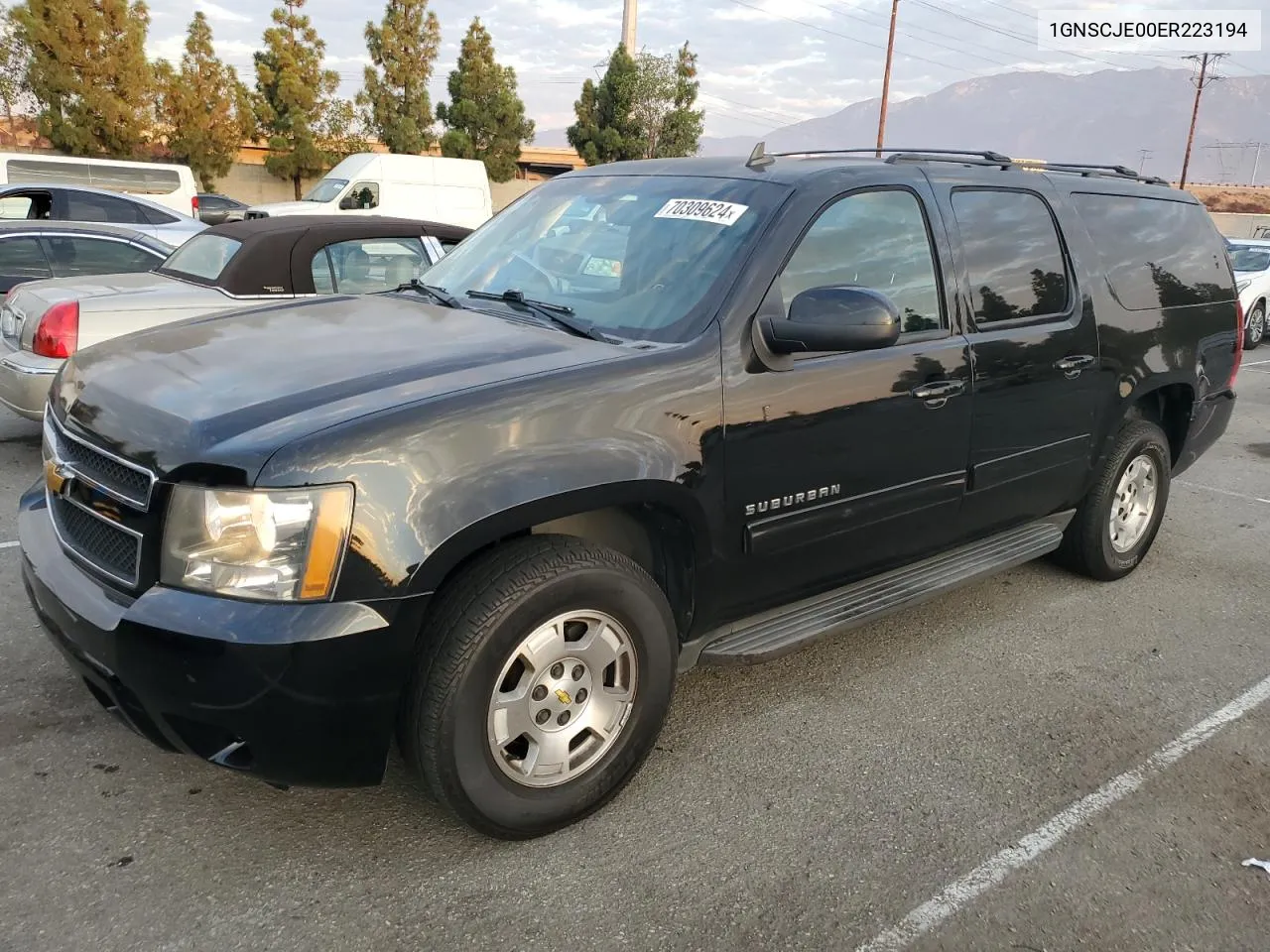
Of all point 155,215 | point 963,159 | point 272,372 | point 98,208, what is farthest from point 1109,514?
point 98,208

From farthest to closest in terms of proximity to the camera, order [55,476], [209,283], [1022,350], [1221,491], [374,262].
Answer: [374,262], [1221,491], [209,283], [1022,350], [55,476]

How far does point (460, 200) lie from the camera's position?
18.5 m

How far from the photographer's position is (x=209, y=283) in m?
6.59

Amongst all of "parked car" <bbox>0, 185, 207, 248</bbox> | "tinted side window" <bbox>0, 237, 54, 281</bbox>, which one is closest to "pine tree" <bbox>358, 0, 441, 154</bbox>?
"parked car" <bbox>0, 185, 207, 248</bbox>

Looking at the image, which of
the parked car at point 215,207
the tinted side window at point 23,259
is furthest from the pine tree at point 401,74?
the tinted side window at point 23,259

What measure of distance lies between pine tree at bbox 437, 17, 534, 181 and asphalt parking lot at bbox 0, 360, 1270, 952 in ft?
116

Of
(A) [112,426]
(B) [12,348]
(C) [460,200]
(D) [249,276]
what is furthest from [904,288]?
(C) [460,200]

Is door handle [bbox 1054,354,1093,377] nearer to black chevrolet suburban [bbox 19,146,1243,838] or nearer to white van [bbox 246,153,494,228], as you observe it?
black chevrolet suburban [bbox 19,146,1243,838]

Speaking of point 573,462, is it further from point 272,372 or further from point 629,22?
point 629,22

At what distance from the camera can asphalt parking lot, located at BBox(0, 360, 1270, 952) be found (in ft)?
8.01

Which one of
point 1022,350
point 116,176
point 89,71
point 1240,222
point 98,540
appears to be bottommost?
point 98,540

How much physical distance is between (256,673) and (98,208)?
1173 cm

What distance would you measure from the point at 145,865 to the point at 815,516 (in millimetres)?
2164

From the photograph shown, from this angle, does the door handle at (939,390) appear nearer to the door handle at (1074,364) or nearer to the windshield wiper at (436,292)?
the door handle at (1074,364)
